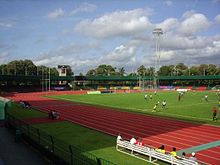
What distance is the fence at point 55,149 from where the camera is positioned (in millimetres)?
12148

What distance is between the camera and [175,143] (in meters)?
18.1

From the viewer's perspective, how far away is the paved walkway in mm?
14219

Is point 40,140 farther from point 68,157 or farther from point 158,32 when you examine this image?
point 158,32

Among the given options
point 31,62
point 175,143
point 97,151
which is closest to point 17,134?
point 97,151

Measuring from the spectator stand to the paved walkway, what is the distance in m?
4.46

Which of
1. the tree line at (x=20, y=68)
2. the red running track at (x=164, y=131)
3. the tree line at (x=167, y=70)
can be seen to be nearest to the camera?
the red running track at (x=164, y=131)

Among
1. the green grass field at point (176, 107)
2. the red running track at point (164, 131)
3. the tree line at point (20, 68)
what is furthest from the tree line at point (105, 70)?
the red running track at point (164, 131)

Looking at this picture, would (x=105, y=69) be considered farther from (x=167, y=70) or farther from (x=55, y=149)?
(x=55, y=149)

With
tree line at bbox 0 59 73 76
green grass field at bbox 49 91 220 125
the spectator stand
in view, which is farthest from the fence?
tree line at bbox 0 59 73 76

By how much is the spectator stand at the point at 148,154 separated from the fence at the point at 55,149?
7.32 feet

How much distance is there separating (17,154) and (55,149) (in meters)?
2.36

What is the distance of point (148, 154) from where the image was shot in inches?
558

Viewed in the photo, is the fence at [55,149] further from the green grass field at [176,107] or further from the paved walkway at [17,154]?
the green grass field at [176,107]

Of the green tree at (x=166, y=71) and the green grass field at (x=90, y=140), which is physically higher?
the green tree at (x=166, y=71)
